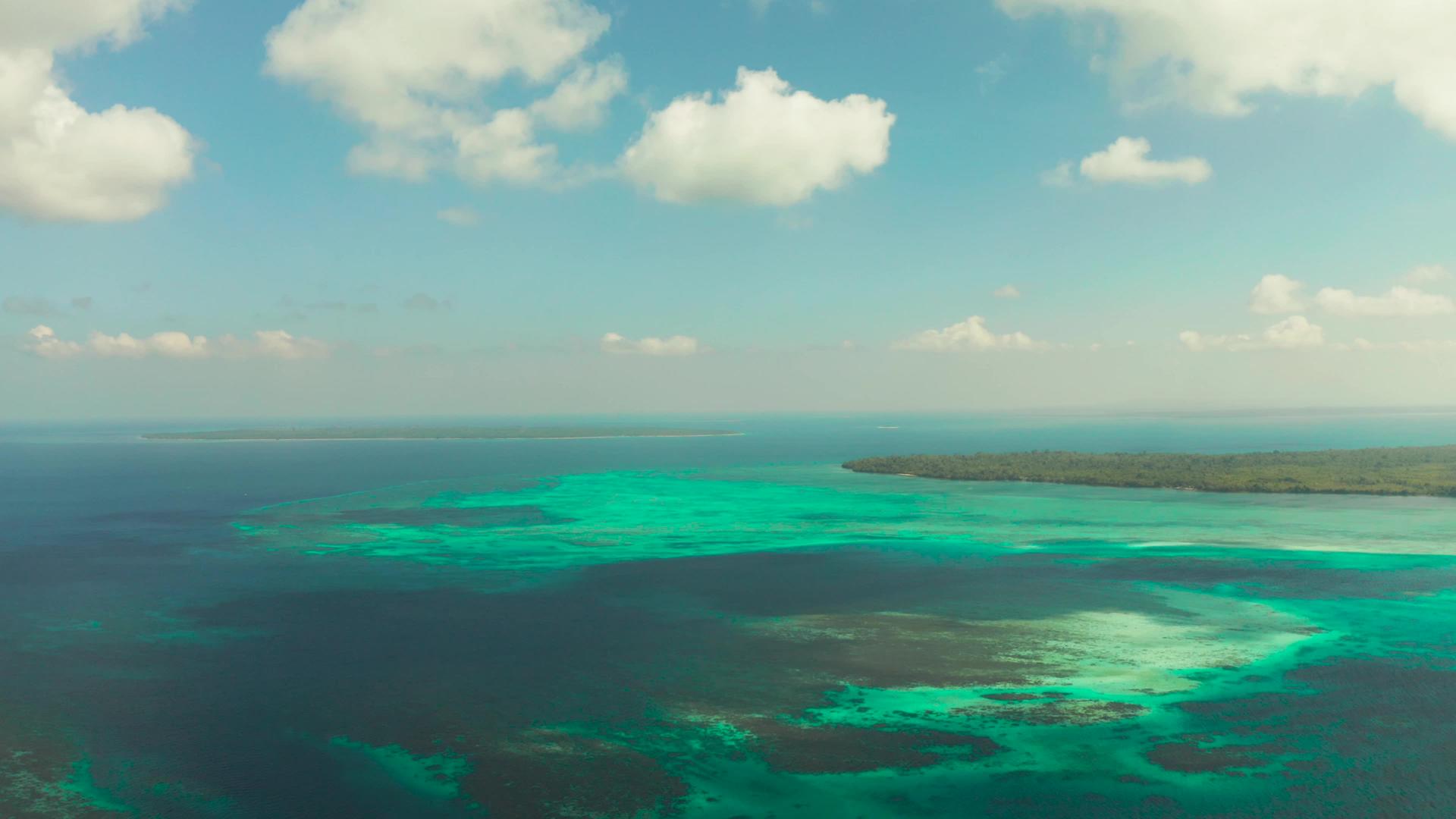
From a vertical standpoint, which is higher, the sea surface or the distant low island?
the distant low island

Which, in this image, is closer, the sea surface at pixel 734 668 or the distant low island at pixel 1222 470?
the sea surface at pixel 734 668

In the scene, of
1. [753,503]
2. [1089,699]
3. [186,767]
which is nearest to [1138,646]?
[1089,699]

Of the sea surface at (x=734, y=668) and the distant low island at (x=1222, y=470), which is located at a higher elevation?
the distant low island at (x=1222, y=470)

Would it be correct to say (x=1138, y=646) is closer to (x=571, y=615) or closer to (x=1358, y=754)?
(x=1358, y=754)

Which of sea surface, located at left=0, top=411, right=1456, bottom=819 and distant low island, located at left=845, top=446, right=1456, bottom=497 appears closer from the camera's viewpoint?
sea surface, located at left=0, top=411, right=1456, bottom=819
